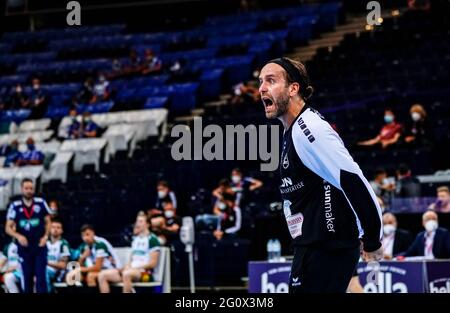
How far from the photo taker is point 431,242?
12.8 meters

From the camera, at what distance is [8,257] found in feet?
50.5

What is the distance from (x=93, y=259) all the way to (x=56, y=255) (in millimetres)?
1011

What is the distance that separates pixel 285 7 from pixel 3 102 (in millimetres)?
7972

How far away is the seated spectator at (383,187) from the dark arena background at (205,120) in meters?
0.02

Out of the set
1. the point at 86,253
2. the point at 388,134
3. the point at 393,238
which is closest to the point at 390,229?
the point at 393,238

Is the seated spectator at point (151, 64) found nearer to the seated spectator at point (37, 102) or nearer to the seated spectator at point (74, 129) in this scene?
the seated spectator at point (37, 102)

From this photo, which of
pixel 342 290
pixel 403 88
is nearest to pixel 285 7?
pixel 403 88

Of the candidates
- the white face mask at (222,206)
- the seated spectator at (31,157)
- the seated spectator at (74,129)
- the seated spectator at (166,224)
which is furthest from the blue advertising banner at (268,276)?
the seated spectator at (74,129)

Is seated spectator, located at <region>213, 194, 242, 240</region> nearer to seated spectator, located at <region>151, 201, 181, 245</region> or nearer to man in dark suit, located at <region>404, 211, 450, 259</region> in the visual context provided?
seated spectator, located at <region>151, 201, 181, 245</region>

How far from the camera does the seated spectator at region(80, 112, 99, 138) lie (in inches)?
826

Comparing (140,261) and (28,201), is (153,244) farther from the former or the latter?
(28,201)

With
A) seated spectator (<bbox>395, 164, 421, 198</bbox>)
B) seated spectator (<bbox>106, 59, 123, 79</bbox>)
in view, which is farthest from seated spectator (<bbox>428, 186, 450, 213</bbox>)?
seated spectator (<bbox>106, 59, 123, 79</bbox>)

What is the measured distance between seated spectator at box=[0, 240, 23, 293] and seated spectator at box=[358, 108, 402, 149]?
612cm

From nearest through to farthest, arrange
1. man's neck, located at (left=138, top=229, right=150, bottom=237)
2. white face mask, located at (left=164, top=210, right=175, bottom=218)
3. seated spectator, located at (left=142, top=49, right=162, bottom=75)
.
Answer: man's neck, located at (left=138, top=229, right=150, bottom=237)
white face mask, located at (left=164, top=210, right=175, bottom=218)
seated spectator, located at (left=142, top=49, right=162, bottom=75)
